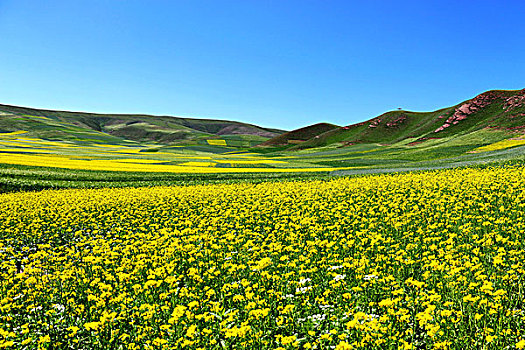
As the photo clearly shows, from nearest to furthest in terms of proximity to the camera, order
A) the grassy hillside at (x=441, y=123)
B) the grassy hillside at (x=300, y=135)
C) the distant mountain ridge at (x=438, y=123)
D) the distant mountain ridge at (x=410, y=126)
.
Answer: the grassy hillside at (x=441, y=123)
the distant mountain ridge at (x=438, y=123)
the distant mountain ridge at (x=410, y=126)
the grassy hillside at (x=300, y=135)

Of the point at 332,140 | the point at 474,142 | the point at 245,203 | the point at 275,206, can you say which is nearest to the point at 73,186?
the point at 245,203

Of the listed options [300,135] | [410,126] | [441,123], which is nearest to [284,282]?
[441,123]

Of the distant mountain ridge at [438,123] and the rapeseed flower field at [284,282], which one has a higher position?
the distant mountain ridge at [438,123]

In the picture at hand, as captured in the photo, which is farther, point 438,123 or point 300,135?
point 300,135

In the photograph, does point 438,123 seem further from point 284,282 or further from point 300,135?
point 284,282

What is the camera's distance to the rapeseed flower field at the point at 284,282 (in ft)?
18.0

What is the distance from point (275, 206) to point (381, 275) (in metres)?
9.21

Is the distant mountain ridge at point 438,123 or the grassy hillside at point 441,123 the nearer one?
the grassy hillside at point 441,123

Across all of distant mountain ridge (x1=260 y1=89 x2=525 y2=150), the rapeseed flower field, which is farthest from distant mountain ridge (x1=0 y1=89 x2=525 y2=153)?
the rapeseed flower field

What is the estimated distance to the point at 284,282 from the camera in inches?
308

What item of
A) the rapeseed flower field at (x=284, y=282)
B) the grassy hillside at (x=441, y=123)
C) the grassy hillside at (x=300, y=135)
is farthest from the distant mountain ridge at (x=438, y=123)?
the rapeseed flower field at (x=284, y=282)

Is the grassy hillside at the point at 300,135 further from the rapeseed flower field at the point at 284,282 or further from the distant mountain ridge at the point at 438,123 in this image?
the rapeseed flower field at the point at 284,282

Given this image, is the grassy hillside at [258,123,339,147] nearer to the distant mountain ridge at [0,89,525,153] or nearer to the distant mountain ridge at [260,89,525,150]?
the distant mountain ridge at [0,89,525,153]

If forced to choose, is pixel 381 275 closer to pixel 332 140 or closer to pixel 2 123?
pixel 332 140
